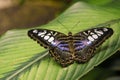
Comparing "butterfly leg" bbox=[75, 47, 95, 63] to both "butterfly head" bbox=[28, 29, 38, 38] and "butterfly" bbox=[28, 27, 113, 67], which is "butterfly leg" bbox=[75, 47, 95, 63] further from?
"butterfly head" bbox=[28, 29, 38, 38]

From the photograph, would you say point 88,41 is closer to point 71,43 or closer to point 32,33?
point 71,43

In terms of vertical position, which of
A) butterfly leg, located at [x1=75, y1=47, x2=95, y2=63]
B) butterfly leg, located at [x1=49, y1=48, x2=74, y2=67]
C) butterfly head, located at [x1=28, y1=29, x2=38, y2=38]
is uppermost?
butterfly head, located at [x1=28, y1=29, x2=38, y2=38]

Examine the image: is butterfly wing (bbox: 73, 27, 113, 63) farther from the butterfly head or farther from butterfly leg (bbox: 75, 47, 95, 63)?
the butterfly head

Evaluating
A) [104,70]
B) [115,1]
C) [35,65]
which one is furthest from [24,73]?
[104,70]

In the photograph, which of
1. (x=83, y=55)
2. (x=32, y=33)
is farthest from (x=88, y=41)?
(x=32, y=33)

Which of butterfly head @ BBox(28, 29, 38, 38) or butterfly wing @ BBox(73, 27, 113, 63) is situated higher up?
butterfly head @ BBox(28, 29, 38, 38)

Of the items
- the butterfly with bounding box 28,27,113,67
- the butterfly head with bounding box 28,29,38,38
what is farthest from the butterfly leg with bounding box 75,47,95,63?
the butterfly head with bounding box 28,29,38,38

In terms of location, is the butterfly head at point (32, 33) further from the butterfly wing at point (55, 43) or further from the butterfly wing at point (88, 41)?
the butterfly wing at point (88, 41)
